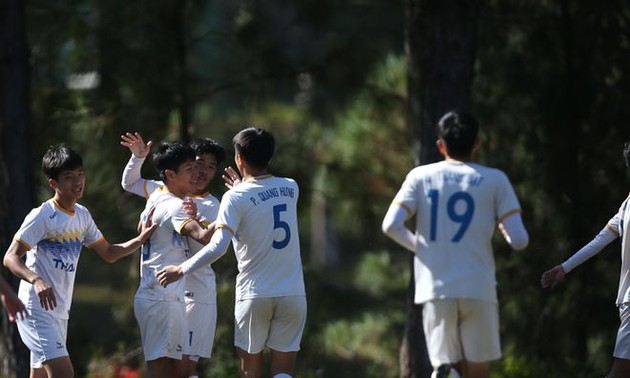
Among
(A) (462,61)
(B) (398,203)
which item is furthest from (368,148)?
(B) (398,203)

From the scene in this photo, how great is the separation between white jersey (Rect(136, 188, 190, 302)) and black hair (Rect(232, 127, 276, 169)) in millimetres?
676

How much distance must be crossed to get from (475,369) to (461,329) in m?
0.22

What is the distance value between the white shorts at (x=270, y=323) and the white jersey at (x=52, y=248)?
1.16 m

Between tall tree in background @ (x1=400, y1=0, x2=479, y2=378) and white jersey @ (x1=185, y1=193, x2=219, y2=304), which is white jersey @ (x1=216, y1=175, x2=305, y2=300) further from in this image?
tall tree in background @ (x1=400, y1=0, x2=479, y2=378)

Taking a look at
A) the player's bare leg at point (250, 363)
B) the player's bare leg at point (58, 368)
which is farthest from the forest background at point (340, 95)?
the player's bare leg at point (58, 368)

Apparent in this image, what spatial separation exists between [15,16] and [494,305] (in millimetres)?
5973

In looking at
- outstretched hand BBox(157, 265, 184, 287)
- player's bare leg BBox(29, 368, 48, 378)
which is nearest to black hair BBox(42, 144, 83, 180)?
outstretched hand BBox(157, 265, 184, 287)

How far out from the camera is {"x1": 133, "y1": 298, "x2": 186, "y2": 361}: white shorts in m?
7.38

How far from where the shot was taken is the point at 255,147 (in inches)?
269

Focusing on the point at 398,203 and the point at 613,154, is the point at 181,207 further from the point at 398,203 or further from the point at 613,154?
the point at 613,154

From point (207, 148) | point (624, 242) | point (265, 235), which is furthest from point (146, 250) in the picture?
point (624, 242)

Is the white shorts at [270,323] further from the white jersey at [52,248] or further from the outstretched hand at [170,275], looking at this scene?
the white jersey at [52,248]

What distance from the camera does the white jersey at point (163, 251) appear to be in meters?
7.36

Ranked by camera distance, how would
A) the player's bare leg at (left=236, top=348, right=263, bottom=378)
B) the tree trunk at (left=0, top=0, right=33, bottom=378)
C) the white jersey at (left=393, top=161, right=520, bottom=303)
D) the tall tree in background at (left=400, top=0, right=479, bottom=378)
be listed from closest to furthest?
the white jersey at (left=393, top=161, right=520, bottom=303), the player's bare leg at (left=236, top=348, right=263, bottom=378), the tall tree in background at (left=400, top=0, right=479, bottom=378), the tree trunk at (left=0, top=0, right=33, bottom=378)
